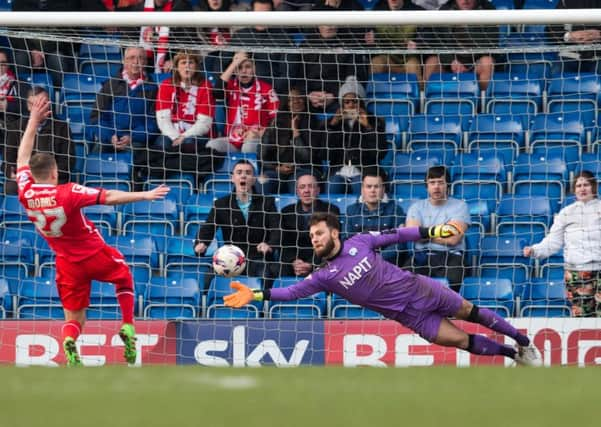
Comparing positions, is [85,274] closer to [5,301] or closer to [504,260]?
[5,301]

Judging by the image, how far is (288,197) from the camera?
11.1 metres

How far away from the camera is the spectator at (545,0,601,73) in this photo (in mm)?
11281

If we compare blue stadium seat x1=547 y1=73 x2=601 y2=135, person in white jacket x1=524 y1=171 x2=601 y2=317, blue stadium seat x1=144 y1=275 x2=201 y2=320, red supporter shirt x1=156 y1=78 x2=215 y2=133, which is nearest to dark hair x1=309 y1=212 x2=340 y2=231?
blue stadium seat x1=144 y1=275 x2=201 y2=320

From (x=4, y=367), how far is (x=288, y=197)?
17.8 ft

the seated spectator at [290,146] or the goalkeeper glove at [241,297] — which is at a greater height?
the seated spectator at [290,146]

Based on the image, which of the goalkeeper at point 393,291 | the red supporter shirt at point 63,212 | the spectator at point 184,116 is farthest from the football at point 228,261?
the spectator at point 184,116

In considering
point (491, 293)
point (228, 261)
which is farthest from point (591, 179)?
point (228, 261)

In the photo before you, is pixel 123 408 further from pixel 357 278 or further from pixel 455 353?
pixel 455 353

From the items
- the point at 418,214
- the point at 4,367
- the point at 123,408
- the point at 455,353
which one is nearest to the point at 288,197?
the point at 418,214

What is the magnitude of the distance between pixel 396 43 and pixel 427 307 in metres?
2.49

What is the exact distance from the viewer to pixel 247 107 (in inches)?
448

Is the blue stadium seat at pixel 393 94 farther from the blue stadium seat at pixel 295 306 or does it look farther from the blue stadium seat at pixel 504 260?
the blue stadium seat at pixel 295 306

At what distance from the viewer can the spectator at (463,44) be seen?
11047 mm

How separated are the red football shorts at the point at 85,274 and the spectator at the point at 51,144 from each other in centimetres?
158
